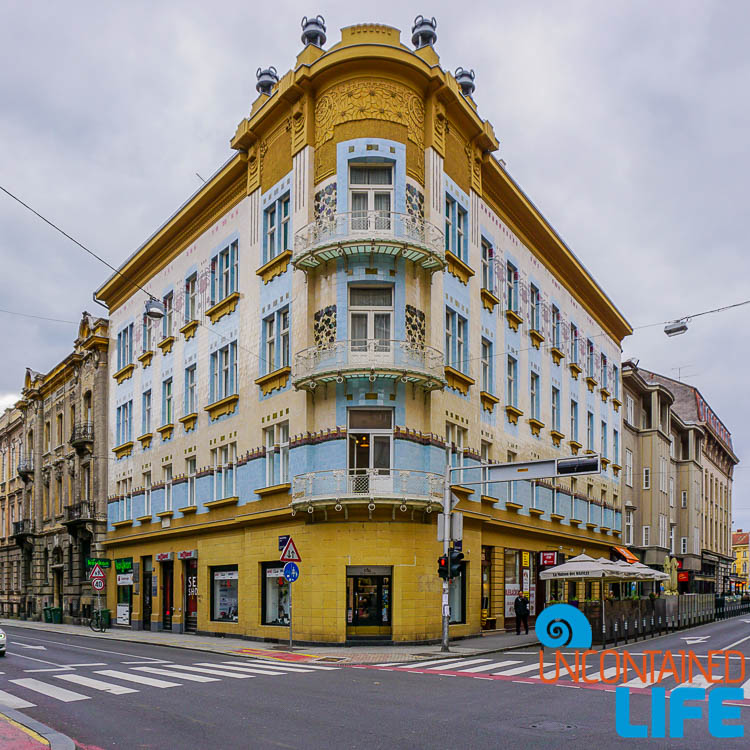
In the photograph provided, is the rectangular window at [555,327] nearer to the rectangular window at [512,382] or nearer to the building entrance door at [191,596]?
the rectangular window at [512,382]

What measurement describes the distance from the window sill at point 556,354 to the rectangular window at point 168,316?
16639 millimetres

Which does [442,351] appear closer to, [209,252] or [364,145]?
[364,145]

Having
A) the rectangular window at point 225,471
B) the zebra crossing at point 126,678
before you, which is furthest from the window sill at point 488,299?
the zebra crossing at point 126,678

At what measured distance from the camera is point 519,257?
35906 mm

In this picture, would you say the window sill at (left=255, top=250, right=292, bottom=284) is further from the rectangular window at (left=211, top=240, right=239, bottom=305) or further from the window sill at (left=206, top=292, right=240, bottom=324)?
the rectangular window at (left=211, top=240, right=239, bottom=305)

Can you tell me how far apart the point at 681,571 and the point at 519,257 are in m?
41.6

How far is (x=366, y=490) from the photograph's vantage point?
25328 mm

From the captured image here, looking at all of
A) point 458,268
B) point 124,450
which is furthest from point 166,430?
point 458,268

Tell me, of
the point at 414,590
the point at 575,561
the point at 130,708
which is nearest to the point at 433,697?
the point at 130,708

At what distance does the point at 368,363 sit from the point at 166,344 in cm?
1451

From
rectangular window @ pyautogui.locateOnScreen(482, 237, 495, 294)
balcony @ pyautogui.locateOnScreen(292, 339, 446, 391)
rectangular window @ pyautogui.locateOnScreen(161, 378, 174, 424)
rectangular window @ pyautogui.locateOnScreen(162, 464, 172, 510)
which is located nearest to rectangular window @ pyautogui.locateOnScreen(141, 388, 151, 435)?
rectangular window @ pyautogui.locateOnScreen(161, 378, 174, 424)

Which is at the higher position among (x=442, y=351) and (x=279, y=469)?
(x=442, y=351)

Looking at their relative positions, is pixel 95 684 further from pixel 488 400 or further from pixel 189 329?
pixel 189 329

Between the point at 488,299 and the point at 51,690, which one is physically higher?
the point at 488,299
